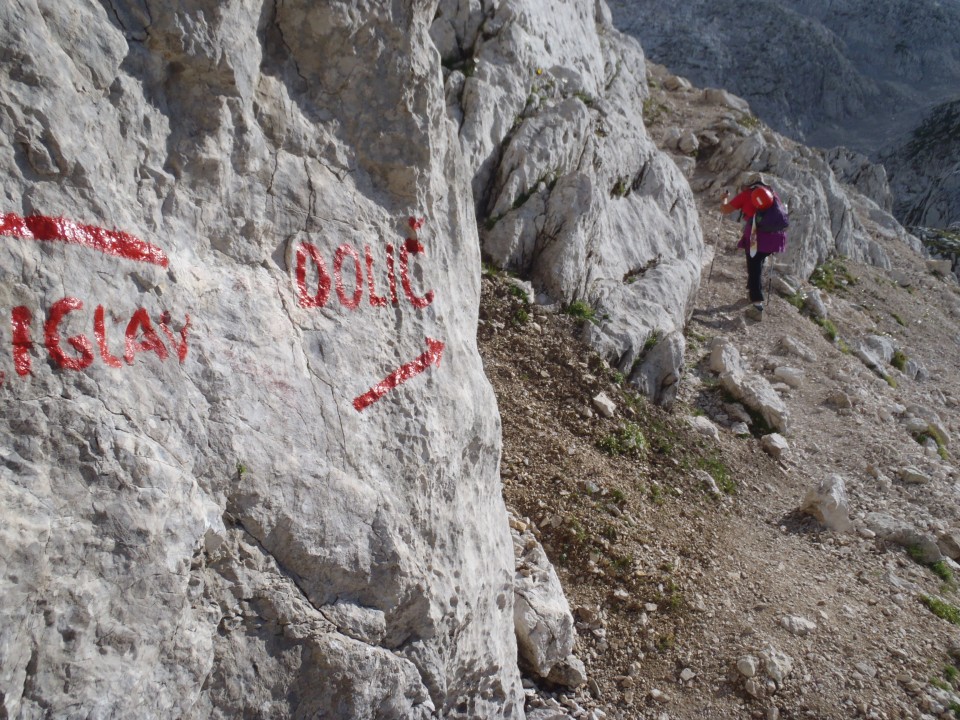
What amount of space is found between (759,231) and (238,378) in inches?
483

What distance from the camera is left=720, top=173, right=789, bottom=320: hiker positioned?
12828 mm

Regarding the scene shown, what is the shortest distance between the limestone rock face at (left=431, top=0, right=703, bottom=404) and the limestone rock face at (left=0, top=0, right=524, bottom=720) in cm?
526

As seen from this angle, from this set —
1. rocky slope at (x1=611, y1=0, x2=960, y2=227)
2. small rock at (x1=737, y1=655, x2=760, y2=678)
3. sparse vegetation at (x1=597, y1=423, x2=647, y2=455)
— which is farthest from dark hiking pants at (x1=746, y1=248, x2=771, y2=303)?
rocky slope at (x1=611, y1=0, x2=960, y2=227)

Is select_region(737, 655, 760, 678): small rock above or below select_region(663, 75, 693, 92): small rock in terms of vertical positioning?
below

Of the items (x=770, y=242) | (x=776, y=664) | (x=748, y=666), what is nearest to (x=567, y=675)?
(x=748, y=666)

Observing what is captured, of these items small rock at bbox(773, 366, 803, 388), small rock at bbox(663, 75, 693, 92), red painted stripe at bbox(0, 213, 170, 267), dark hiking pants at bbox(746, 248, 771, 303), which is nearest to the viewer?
red painted stripe at bbox(0, 213, 170, 267)

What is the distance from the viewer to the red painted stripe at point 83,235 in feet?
7.80

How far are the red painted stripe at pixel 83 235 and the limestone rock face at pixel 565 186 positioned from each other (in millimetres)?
6597

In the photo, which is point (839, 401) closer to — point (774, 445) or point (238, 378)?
point (774, 445)

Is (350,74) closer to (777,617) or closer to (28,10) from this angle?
(28,10)

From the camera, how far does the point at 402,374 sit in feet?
12.0

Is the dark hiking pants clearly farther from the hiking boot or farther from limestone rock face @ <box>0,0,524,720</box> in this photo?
limestone rock face @ <box>0,0,524,720</box>

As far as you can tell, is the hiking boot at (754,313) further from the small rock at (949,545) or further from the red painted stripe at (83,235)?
the red painted stripe at (83,235)

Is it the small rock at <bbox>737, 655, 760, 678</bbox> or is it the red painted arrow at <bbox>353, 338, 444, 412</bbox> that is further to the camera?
the small rock at <bbox>737, 655, 760, 678</bbox>
